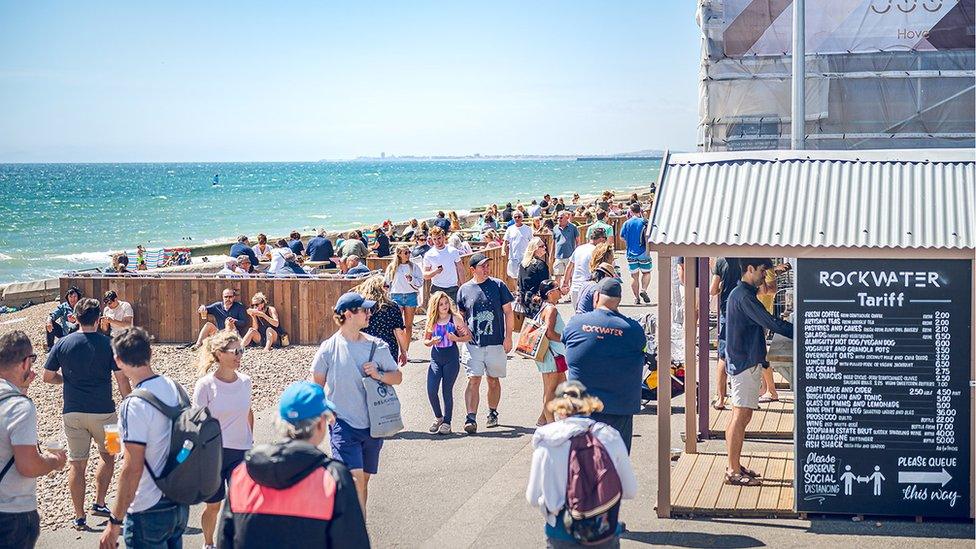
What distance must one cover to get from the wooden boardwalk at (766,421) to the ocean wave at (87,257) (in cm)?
4912

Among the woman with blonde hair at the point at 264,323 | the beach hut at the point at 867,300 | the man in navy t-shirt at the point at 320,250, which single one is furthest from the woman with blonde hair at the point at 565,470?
the man in navy t-shirt at the point at 320,250

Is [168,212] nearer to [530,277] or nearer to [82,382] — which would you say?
[530,277]

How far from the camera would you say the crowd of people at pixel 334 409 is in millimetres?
4340

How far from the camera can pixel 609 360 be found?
7305 mm

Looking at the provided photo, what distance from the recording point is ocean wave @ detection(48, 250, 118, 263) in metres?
56.9

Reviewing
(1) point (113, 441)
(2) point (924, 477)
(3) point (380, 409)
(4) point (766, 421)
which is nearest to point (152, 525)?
(1) point (113, 441)

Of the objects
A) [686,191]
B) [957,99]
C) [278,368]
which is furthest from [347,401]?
[957,99]

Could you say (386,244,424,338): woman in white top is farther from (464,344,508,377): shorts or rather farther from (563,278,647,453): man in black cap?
(563,278,647,453): man in black cap

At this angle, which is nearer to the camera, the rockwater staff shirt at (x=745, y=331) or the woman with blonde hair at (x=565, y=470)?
the woman with blonde hair at (x=565, y=470)

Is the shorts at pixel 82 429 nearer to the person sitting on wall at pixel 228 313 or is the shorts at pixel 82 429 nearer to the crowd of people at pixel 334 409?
the crowd of people at pixel 334 409

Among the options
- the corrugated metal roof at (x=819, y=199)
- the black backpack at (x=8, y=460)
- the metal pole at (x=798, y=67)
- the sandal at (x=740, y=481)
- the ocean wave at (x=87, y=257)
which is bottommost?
the ocean wave at (x=87, y=257)

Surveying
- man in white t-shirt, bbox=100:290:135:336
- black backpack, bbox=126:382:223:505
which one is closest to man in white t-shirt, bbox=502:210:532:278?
man in white t-shirt, bbox=100:290:135:336

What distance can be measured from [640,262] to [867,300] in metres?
11.0

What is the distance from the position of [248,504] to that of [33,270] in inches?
2127
